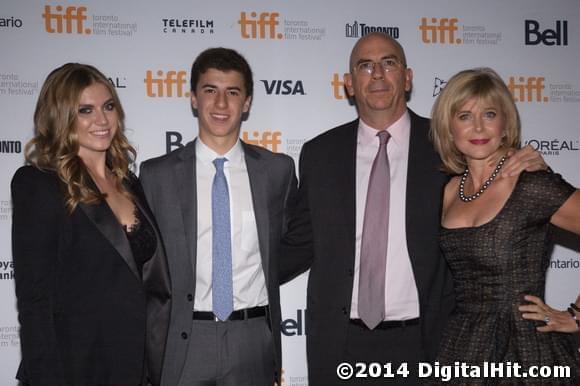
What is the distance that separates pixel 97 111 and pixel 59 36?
4.82ft

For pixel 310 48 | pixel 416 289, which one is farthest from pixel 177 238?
pixel 310 48

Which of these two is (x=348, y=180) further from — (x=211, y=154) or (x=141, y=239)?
(x=141, y=239)

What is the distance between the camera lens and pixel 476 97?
2.53m

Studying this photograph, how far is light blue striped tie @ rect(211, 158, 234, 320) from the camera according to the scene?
263 cm

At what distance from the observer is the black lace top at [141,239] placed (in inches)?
96.5

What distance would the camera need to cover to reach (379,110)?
9.51ft

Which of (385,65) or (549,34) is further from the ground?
(549,34)

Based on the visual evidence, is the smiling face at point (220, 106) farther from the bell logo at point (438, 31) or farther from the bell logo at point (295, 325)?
the bell logo at point (438, 31)

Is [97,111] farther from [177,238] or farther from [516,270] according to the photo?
[516,270]

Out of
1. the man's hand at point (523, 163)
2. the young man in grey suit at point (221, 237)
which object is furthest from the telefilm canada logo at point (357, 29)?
the man's hand at point (523, 163)

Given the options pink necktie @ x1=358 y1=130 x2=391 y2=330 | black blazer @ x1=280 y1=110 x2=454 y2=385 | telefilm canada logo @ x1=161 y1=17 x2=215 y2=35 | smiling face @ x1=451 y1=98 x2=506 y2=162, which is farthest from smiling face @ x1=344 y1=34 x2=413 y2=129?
telefilm canada logo @ x1=161 y1=17 x2=215 y2=35

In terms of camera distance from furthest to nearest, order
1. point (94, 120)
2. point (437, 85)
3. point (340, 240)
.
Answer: point (437, 85)
point (340, 240)
point (94, 120)

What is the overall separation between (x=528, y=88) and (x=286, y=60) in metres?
1.73

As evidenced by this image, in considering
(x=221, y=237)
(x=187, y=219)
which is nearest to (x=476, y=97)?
(x=221, y=237)
